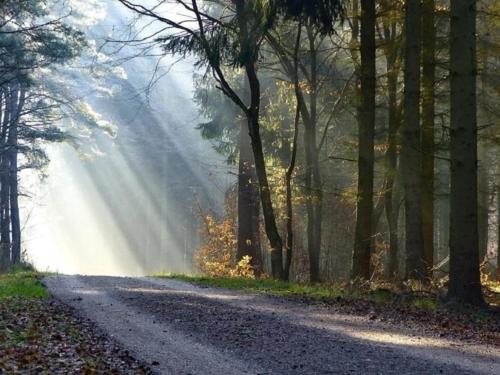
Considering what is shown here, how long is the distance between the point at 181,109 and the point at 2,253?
50823 mm

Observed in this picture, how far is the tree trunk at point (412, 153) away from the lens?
1310 cm

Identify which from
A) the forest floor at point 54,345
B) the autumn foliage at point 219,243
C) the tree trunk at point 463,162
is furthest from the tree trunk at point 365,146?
the autumn foliage at point 219,243

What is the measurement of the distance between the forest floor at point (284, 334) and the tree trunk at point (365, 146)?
7.16 ft

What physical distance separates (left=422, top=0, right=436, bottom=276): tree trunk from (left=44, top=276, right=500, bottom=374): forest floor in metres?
4.65

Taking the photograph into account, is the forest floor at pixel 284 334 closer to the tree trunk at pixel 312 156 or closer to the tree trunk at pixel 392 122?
the tree trunk at pixel 392 122

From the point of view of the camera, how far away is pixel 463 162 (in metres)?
10.8

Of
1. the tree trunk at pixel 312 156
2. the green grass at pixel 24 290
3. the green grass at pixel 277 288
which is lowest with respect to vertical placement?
the green grass at pixel 24 290

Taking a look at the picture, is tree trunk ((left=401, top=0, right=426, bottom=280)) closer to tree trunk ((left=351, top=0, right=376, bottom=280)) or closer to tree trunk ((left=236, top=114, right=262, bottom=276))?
tree trunk ((left=351, top=0, right=376, bottom=280))

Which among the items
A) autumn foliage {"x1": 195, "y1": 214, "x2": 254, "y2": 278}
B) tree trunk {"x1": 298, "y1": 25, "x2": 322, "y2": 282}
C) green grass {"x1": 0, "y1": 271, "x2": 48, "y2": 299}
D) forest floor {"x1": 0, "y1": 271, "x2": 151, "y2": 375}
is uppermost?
tree trunk {"x1": 298, "y1": 25, "x2": 322, "y2": 282}

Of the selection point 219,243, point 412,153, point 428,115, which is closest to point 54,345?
point 412,153

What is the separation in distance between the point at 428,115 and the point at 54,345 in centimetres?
1119

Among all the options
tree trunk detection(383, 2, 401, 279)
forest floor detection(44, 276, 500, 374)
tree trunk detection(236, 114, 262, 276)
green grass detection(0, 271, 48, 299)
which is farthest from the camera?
tree trunk detection(236, 114, 262, 276)

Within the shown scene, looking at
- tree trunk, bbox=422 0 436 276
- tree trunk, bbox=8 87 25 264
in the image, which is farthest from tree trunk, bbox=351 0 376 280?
tree trunk, bbox=8 87 25 264

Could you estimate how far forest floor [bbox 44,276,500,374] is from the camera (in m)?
6.41
